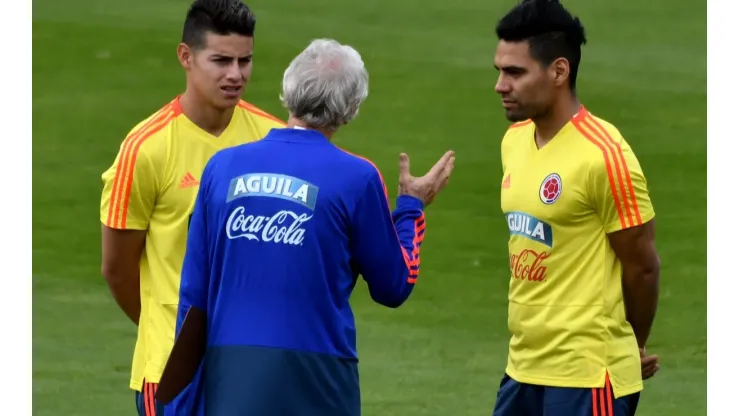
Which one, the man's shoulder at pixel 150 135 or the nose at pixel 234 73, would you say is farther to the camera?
the nose at pixel 234 73

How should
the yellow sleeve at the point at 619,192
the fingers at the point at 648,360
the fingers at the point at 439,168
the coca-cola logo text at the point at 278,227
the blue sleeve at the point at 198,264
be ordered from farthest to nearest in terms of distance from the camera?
the fingers at the point at 648,360 → the yellow sleeve at the point at 619,192 → the fingers at the point at 439,168 → the blue sleeve at the point at 198,264 → the coca-cola logo text at the point at 278,227

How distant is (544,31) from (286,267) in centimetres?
155

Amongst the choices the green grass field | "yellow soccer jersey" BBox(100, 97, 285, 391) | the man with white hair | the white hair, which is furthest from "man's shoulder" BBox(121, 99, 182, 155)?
the green grass field

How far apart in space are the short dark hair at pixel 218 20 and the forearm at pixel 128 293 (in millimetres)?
903

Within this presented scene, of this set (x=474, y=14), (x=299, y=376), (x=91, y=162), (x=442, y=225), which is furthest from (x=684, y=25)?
(x=299, y=376)

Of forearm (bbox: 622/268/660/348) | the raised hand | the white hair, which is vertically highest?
the white hair

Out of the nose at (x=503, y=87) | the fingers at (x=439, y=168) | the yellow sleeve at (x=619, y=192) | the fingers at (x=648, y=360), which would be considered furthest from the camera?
the fingers at (x=648, y=360)

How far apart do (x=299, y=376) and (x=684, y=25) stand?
41.6 ft

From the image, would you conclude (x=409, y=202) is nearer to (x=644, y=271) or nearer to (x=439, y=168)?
(x=439, y=168)

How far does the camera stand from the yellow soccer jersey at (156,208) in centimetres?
506

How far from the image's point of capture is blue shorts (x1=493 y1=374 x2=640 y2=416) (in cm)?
500

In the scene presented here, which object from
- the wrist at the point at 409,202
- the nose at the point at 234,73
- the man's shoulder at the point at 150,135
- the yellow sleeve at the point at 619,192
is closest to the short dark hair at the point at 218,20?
the nose at the point at 234,73

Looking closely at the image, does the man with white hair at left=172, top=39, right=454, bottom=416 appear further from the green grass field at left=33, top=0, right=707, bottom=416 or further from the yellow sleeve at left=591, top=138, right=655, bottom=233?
the green grass field at left=33, top=0, right=707, bottom=416

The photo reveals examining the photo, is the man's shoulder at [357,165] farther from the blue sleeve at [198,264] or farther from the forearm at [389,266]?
the blue sleeve at [198,264]
